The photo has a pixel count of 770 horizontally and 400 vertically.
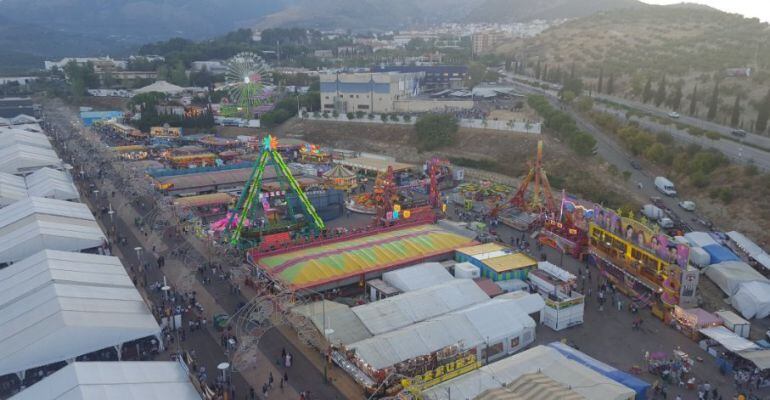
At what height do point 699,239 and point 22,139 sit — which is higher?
point 22,139

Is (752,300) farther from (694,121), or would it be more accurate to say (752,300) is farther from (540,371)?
(694,121)

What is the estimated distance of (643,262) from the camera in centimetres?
2555

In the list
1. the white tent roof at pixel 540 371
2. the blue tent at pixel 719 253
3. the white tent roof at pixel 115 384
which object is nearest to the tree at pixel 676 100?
the blue tent at pixel 719 253

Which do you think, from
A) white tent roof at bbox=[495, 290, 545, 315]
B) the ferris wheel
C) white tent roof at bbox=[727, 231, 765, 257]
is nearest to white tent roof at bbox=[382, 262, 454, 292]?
white tent roof at bbox=[495, 290, 545, 315]

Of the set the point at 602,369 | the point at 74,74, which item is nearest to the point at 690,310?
the point at 602,369

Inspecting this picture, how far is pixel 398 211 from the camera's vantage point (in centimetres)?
3497

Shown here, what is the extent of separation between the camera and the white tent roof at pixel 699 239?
29734 mm

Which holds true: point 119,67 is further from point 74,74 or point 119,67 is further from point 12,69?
point 12,69

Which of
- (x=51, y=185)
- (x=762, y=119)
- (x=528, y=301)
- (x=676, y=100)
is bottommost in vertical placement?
(x=528, y=301)

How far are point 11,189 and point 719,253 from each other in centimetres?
4361

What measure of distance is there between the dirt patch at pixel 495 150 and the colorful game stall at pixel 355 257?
16.9m

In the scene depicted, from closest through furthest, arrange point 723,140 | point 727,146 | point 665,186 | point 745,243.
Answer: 1. point 745,243
2. point 665,186
3. point 727,146
4. point 723,140

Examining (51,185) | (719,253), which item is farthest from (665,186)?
(51,185)

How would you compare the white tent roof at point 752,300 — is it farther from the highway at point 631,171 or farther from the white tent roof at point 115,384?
the white tent roof at point 115,384
